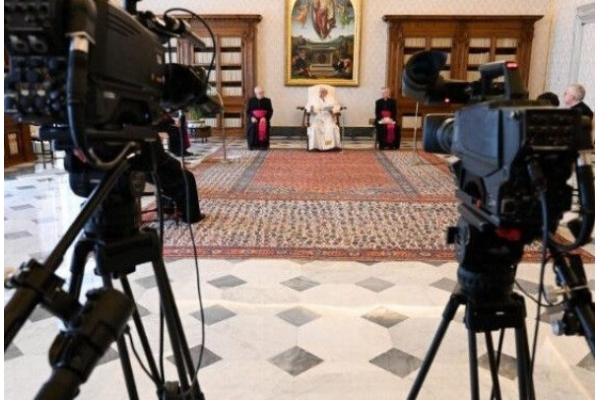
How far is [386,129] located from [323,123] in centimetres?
118

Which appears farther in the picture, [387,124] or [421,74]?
[387,124]

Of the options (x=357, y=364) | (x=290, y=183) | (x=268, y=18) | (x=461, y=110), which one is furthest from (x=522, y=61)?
(x=461, y=110)

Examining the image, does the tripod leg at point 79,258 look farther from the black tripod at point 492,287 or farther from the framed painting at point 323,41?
the framed painting at point 323,41

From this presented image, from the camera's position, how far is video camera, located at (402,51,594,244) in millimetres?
803

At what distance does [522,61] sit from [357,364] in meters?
10.1

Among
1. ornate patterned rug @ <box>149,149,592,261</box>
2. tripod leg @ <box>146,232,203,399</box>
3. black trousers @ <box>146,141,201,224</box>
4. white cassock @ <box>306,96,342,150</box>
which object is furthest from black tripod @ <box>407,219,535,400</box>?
white cassock @ <box>306,96,342,150</box>

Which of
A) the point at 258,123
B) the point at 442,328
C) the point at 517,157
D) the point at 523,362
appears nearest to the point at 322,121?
the point at 258,123

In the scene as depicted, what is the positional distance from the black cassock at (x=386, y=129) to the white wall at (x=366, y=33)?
128 cm

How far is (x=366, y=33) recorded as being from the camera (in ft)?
35.6

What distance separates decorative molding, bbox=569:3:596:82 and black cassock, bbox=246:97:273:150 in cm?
573

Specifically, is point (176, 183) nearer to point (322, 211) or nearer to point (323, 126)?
point (322, 211)

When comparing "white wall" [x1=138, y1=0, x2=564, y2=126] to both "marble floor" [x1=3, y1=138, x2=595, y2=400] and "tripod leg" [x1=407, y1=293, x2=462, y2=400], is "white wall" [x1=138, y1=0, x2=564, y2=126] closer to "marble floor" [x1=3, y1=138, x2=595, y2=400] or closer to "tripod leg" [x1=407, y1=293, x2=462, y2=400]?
"marble floor" [x1=3, y1=138, x2=595, y2=400]

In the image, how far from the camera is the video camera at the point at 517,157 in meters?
0.80

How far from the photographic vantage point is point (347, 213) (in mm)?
4809
